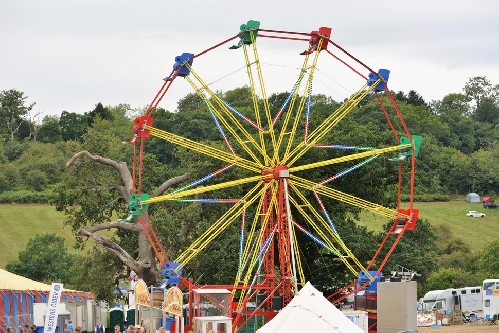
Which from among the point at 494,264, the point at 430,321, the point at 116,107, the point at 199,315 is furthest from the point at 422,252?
the point at 116,107

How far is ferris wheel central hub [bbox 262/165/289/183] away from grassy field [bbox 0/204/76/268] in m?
59.1

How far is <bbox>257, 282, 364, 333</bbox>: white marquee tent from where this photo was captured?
2483 centimetres

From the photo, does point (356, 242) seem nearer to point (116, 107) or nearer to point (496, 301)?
point (496, 301)

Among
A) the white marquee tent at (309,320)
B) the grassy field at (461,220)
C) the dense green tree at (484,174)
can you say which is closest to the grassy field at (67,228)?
the grassy field at (461,220)

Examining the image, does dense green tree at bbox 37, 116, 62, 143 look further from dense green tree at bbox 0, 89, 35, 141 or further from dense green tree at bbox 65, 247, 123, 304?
dense green tree at bbox 65, 247, 123, 304

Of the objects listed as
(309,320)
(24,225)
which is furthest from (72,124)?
(309,320)

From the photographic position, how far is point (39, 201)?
11644cm

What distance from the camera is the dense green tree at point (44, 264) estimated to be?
8156 cm

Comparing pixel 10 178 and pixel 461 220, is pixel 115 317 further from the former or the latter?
pixel 461 220

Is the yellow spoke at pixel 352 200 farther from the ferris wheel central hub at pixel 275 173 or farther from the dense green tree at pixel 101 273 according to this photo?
the dense green tree at pixel 101 273

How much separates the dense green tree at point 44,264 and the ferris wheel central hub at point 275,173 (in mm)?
37840

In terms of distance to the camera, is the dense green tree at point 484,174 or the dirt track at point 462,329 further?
the dense green tree at point 484,174

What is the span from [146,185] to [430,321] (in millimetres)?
16650

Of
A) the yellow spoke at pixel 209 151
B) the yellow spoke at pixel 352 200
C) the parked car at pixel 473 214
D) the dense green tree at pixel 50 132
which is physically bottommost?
the yellow spoke at pixel 352 200
